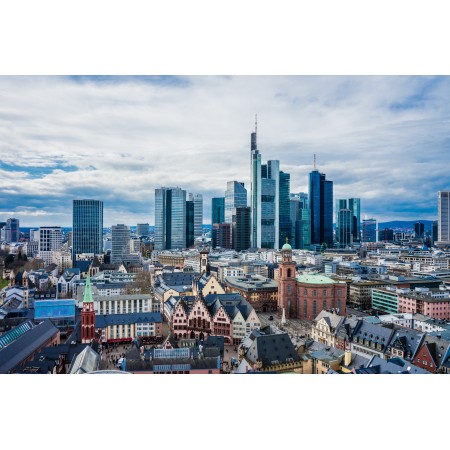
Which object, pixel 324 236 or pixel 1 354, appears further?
pixel 324 236

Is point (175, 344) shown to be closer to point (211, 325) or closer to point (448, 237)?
point (211, 325)

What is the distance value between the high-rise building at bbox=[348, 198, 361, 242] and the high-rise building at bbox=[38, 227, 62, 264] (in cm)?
1435

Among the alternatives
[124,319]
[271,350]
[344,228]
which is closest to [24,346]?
[124,319]

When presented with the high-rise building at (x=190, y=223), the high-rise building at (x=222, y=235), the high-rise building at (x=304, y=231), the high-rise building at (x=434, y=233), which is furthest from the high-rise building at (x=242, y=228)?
the high-rise building at (x=434, y=233)

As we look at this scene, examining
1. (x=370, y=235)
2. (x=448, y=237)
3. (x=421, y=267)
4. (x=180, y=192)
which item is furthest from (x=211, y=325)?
(x=370, y=235)

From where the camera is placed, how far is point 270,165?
30406 mm

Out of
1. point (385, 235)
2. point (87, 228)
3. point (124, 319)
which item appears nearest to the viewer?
point (124, 319)

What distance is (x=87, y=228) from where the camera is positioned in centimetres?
1788

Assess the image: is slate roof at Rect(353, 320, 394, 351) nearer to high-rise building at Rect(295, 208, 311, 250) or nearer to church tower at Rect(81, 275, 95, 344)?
church tower at Rect(81, 275, 95, 344)

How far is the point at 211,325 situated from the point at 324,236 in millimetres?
24703

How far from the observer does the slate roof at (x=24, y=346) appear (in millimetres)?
5773

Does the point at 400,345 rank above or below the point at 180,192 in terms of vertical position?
below

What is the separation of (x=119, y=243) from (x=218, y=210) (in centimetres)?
1295

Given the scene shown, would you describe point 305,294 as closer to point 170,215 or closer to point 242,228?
point 170,215
